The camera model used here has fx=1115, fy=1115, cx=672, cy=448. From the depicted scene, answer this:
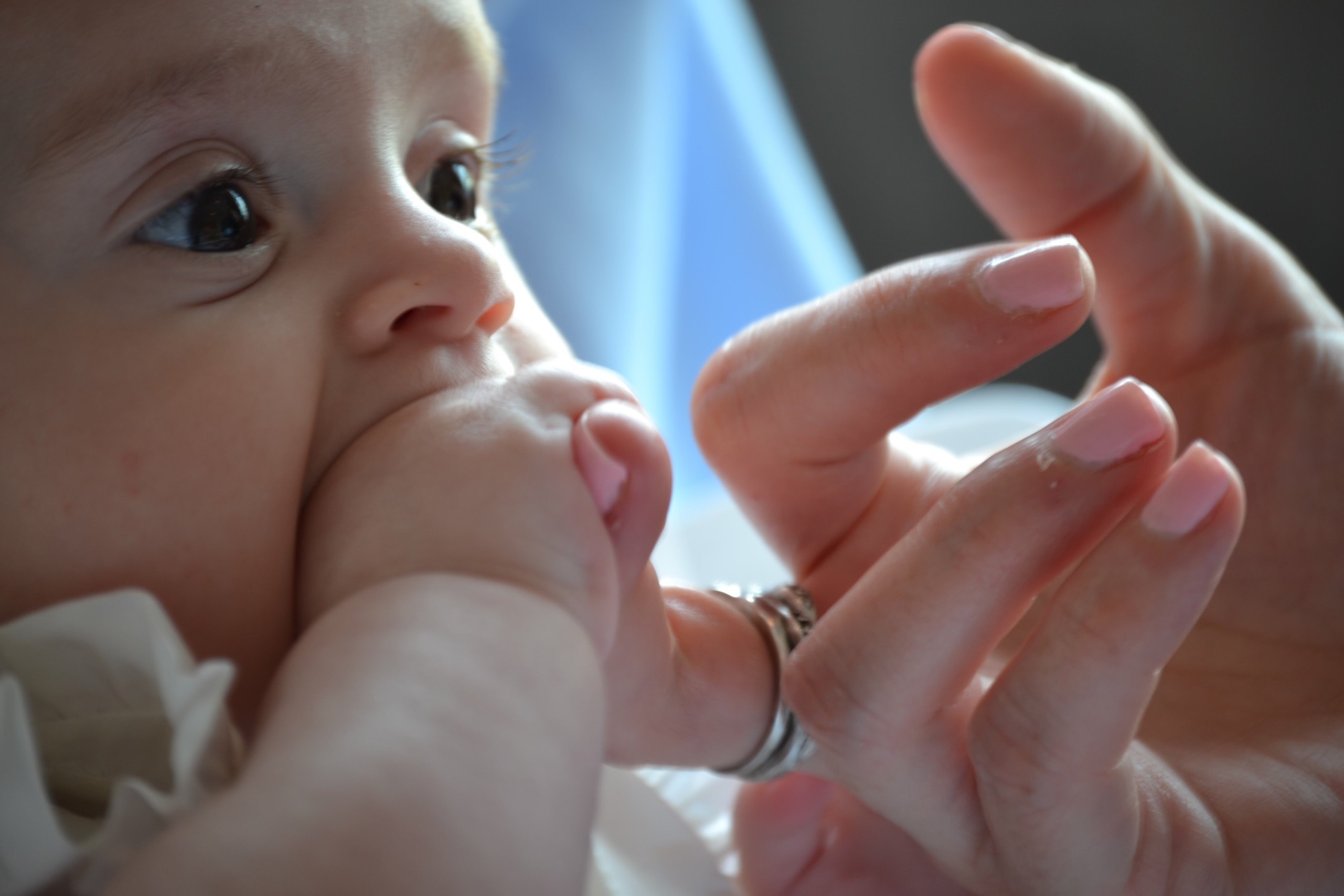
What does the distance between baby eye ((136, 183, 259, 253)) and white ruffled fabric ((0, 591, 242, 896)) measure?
167 mm

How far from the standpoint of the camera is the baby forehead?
449mm

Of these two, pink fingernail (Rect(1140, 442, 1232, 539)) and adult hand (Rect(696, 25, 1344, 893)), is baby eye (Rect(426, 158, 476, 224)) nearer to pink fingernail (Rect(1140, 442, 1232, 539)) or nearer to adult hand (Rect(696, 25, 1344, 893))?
adult hand (Rect(696, 25, 1344, 893))

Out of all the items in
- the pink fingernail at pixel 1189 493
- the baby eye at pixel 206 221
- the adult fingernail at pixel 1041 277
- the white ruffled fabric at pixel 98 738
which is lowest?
the pink fingernail at pixel 1189 493

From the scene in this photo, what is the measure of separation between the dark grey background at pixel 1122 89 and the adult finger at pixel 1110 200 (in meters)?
1.06

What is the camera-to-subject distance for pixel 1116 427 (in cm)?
48

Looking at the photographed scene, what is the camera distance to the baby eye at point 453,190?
0.63 m

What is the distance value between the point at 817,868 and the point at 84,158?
57 centimetres

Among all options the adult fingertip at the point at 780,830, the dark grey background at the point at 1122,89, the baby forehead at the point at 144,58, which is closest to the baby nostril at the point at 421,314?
the baby forehead at the point at 144,58

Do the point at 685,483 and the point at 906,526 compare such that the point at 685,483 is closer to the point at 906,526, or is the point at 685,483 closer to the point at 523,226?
the point at 523,226

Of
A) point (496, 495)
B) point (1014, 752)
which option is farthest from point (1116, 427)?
point (496, 495)

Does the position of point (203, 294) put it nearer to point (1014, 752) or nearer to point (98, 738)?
point (98, 738)

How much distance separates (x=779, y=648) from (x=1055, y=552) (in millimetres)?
196

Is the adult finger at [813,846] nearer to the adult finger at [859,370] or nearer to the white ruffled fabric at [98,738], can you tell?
the adult finger at [859,370]

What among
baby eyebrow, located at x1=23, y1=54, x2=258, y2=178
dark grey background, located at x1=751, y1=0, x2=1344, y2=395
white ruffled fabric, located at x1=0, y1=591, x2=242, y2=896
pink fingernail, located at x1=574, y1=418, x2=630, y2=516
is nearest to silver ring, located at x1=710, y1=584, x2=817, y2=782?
pink fingernail, located at x1=574, y1=418, x2=630, y2=516
